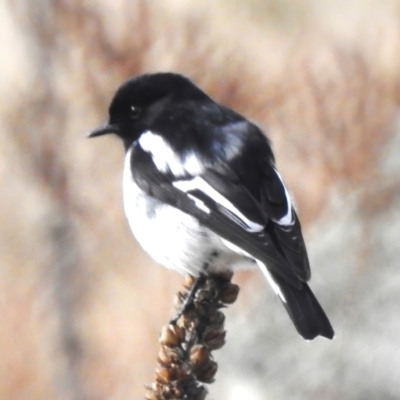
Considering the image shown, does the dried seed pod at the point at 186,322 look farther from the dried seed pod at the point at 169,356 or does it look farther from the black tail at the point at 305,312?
the black tail at the point at 305,312

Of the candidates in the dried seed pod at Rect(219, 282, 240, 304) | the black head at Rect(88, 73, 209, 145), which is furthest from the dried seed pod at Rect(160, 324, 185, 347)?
the black head at Rect(88, 73, 209, 145)

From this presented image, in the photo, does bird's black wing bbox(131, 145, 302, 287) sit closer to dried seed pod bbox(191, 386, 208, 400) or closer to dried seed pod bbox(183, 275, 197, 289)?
dried seed pod bbox(183, 275, 197, 289)

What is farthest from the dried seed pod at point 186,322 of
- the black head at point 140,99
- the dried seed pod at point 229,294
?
the black head at point 140,99

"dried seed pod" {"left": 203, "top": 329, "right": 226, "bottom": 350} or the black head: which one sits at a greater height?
the black head

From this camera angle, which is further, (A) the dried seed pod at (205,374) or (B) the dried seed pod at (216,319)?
(B) the dried seed pod at (216,319)

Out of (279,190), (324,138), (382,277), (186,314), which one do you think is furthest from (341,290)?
(186,314)

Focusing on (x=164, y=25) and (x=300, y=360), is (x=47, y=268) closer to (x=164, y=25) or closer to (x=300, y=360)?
(x=164, y=25)
